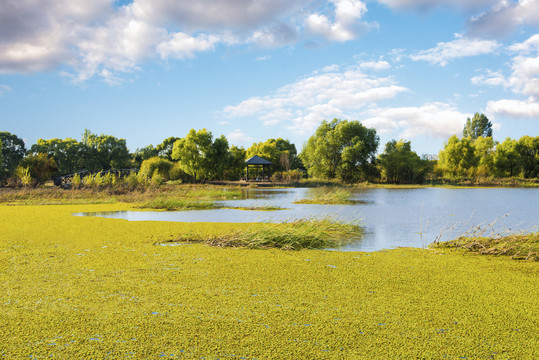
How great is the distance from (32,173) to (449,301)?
140 feet

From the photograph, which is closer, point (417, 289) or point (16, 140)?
point (417, 289)

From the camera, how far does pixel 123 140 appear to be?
5766cm

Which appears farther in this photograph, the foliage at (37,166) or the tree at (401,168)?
the tree at (401,168)

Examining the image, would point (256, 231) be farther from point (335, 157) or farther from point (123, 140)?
point (123, 140)

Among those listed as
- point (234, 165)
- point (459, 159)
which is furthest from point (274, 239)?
point (459, 159)

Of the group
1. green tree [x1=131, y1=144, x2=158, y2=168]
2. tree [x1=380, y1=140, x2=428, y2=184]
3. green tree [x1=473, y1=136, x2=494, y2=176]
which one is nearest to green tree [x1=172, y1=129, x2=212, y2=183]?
green tree [x1=131, y1=144, x2=158, y2=168]

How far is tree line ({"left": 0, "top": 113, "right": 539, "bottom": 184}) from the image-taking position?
147 ft

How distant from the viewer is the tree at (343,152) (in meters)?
Answer: 47.3

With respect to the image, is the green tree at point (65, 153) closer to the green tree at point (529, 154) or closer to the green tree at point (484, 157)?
the green tree at point (484, 157)

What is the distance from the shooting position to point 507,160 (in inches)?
2135

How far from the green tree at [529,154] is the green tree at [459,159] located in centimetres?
744

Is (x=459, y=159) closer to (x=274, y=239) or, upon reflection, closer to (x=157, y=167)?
(x=157, y=167)

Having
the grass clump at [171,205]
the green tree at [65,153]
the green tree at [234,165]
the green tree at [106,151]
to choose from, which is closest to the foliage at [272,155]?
the green tree at [234,165]

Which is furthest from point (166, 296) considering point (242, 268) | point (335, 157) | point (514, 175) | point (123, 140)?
point (514, 175)
